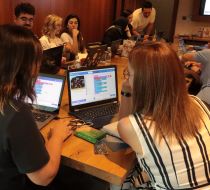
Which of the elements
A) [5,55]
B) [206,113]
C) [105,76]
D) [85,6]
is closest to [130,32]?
[85,6]

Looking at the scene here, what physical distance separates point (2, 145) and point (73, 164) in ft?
1.20

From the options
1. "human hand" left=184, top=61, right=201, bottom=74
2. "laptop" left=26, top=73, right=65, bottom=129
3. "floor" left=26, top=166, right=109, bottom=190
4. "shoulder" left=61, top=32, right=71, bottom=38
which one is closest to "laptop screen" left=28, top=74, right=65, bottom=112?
"laptop" left=26, top=73, right=65, bottom=129

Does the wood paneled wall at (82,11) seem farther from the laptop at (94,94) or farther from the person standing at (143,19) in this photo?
the laptop at (94,94)

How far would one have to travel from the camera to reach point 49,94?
66.7 inches

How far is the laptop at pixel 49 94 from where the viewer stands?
5.49 ft

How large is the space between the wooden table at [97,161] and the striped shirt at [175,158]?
0.11 meters

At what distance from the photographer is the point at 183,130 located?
113 cm

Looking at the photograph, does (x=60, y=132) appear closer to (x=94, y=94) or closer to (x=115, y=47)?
(x=94, y=94)

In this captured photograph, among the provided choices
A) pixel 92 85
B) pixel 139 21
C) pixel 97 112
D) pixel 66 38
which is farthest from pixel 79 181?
pixel 139 21

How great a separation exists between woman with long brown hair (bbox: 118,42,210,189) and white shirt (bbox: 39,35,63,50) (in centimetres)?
224

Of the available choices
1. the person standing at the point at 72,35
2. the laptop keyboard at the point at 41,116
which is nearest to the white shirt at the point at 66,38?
the person standing at the point at 72,35

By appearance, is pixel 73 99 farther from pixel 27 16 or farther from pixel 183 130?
pixel 27 16

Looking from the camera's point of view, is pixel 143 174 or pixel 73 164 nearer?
pixel 73 164

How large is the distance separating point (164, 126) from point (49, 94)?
2.69ft
